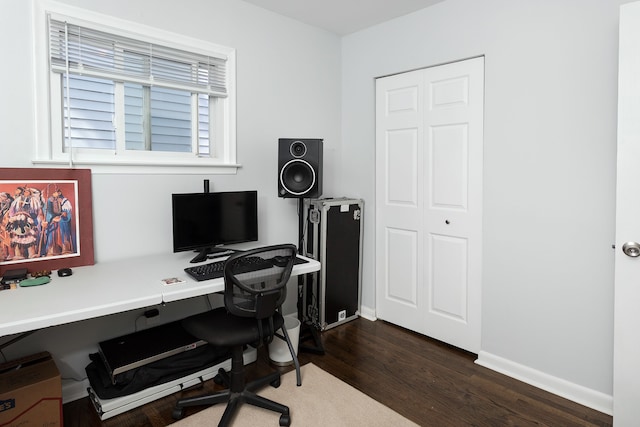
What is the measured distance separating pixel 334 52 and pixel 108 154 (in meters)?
2.08

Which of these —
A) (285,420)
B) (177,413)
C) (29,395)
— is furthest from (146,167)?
(285,420)

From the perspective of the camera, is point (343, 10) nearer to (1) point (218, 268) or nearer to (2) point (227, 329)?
(1) point (218, 268)

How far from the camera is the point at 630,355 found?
1.91 meters

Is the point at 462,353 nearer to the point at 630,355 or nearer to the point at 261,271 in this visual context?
the point at 630,355

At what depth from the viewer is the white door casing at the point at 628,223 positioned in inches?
72.8

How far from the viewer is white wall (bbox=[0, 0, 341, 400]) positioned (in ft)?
6.57

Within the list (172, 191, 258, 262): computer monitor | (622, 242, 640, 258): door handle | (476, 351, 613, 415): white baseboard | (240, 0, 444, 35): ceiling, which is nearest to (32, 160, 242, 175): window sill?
(172, 191, 258, 262): computer monitor

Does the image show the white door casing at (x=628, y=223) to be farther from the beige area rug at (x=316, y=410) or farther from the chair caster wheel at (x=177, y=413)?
the chair caster wheel at (x=177, y=413)

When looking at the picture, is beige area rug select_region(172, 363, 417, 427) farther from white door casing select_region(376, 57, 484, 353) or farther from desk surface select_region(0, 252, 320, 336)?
white door casing select_region(376, 57, 484, 353)

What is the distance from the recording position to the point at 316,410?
83.6 inches

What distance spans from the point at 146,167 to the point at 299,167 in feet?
3.33

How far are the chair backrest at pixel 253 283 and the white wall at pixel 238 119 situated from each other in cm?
87

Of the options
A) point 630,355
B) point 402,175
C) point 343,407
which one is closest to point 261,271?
point 343,407

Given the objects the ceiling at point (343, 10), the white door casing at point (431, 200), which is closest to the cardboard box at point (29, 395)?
the white door casing at point (431, 200)
